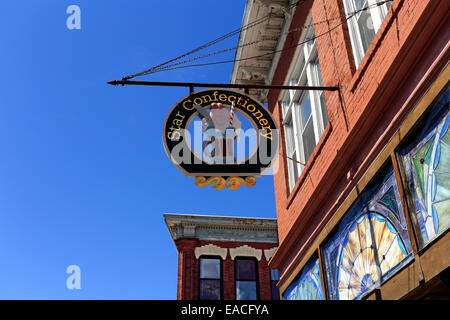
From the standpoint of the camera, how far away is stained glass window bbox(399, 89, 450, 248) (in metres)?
4.16

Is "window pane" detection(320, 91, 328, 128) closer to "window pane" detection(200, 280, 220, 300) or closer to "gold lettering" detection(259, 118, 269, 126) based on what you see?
"gold lettering" detection(259, 118, 269, 126)

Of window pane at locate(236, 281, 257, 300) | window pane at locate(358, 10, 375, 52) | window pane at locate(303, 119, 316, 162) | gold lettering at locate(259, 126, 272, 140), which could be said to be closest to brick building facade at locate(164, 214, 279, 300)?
window pane at locate(236, 281, 257, 300)

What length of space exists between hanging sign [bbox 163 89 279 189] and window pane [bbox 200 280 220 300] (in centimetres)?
1377

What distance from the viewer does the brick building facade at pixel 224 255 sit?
1986cm

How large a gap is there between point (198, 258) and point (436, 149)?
17.1 metres

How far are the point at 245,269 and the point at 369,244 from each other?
15.6 meters

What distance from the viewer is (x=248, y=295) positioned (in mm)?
20047

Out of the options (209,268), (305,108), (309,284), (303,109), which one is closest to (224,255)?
(209,268)

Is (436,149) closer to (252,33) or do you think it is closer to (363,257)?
(363,257)

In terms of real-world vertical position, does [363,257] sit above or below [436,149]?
below

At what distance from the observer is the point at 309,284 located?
775 centimetres

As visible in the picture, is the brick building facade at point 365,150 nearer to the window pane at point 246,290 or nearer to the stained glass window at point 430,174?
the stained glass window at point 430,174

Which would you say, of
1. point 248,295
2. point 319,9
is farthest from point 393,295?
point 248,295

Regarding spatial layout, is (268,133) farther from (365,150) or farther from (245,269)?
(245,269)
